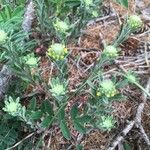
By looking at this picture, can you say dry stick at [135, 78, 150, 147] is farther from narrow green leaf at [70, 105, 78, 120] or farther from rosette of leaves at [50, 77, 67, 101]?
rosette of leaves at [50, 77, 67, 101]

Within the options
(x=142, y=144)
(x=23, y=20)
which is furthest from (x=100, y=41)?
(x=142, y=144)

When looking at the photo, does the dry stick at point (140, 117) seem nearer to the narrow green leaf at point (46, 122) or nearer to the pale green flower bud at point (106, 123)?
the pale green flower bud at point (106, 123)

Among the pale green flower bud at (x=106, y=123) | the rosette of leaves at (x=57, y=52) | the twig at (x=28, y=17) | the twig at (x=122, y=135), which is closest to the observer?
the rosette of leaves at (x=57, y=52)

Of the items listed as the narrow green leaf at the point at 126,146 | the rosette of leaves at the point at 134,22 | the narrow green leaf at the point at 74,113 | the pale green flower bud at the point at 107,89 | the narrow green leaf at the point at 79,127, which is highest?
the rosette of leaves at the point at 134,22

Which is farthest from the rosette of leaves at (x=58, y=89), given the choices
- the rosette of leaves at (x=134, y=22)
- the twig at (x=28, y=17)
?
the twig at (x=28, y=17)

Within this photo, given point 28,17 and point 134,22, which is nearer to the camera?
point 134,22

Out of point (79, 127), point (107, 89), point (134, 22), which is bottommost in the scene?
point (79, 127)

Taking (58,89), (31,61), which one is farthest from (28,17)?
(58,89)

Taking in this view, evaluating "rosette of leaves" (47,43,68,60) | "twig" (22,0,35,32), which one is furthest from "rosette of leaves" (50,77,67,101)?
"twig" (22,0,35,32)

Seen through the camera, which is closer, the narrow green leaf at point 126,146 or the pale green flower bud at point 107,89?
the pale green flower bud at point 107,89

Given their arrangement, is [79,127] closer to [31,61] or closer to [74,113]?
[74,113]

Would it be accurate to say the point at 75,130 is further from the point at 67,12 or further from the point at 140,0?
the point at 140,0

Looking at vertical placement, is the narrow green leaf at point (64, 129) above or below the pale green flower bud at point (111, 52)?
below
